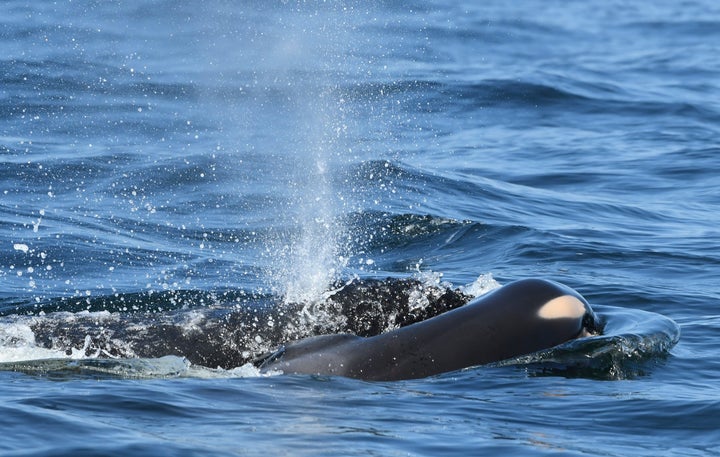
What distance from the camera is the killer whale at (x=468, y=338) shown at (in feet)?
28.9

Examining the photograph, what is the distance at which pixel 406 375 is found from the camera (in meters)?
8.84

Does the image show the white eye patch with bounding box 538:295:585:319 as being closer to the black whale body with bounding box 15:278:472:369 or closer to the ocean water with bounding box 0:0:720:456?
the ocean water with bounding box 0:0:720:456

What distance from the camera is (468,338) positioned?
882 centimetres

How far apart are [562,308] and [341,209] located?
7.69 meters

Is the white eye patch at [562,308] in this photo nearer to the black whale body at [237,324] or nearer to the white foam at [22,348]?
the black whale body at [237,324]

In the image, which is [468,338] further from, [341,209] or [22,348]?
[341,209]

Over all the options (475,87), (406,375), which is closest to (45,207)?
(406,375)

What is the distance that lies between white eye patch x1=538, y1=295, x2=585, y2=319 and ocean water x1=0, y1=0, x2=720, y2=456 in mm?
298

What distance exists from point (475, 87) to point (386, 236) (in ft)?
37.7

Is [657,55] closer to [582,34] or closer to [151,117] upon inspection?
[582,34]

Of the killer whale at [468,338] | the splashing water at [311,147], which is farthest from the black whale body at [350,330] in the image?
the splashing water at [311,147]

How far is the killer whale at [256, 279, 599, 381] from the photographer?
8820mm

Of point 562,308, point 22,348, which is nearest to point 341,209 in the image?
point 22,348

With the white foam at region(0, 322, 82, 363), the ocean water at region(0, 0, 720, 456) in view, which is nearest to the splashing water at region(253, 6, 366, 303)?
the ocean water at region(0, 0, 720, 456)
